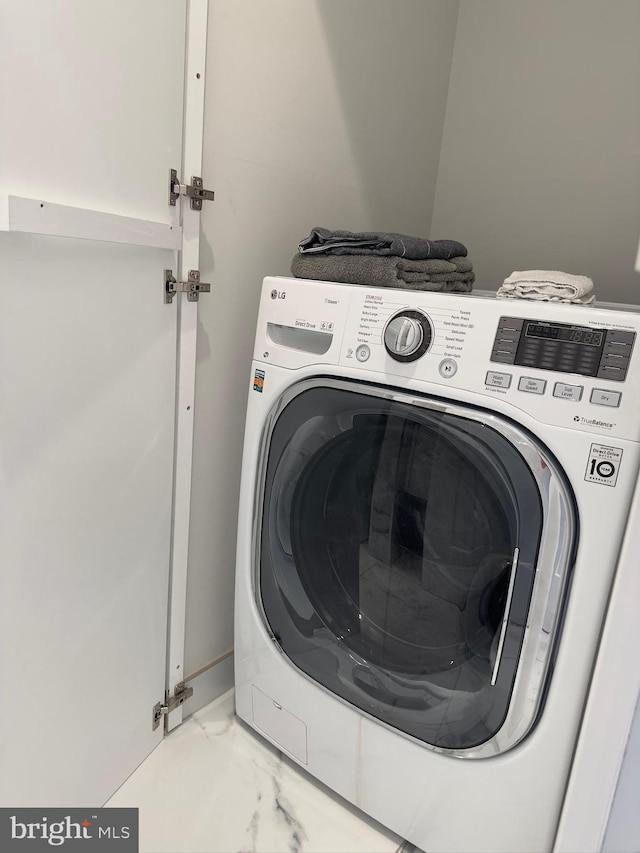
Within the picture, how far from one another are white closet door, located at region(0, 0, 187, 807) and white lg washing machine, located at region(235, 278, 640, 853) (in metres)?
0.22

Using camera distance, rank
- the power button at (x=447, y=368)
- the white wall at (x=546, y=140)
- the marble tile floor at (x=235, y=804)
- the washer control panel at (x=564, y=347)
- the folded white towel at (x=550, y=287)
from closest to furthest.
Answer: the washer control panel at (x=564, y=347) → the power button at (x=447, y=368) → the folded white towel at (x=550, y=287) → the marble tile floor at (x=235, y=804) → the white wall at (x=546, y=140)

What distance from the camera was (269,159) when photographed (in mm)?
1286

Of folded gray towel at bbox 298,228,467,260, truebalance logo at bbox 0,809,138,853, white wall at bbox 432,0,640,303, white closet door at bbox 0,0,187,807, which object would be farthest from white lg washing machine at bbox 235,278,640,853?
white wall at bbox 432,0,640,303

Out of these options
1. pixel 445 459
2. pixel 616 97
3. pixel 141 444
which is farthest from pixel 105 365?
pixel 616 97

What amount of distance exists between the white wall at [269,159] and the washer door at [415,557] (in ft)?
0.66

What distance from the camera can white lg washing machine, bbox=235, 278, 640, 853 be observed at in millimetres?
856

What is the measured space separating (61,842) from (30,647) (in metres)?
0.40

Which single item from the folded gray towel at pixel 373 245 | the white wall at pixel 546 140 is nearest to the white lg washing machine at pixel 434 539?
the folded gray towel at pixel 373 245

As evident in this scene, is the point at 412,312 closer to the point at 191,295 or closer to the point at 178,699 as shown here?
the point at 191,295

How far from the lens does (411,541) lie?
3.45 feet

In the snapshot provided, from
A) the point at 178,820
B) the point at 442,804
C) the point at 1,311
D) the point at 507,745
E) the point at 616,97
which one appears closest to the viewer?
the point at 1,311

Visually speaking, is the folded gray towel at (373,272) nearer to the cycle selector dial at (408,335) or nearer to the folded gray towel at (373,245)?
the folded gray towel at (373,245)

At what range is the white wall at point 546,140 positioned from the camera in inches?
60.3

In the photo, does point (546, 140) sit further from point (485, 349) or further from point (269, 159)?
point (485, 349)
